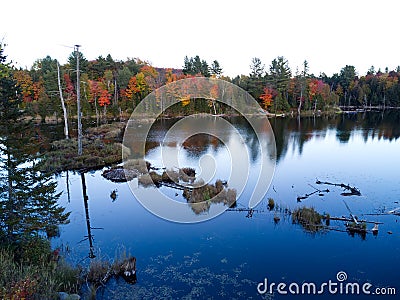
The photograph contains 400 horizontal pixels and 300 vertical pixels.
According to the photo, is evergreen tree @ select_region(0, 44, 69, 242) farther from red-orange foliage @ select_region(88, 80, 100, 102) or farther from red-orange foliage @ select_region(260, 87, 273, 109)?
red-orange foliage @ select_region(260, 87, 273, 109)

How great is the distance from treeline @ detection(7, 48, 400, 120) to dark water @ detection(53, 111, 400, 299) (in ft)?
97.3

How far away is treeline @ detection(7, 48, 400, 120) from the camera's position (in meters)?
45.7

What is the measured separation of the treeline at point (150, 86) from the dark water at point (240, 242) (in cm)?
2967

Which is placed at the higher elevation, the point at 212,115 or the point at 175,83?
the point at 175,83

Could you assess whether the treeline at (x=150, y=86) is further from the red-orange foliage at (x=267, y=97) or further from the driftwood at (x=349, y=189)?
the driftwood at (x=349, y=189)

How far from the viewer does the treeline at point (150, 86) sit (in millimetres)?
45656

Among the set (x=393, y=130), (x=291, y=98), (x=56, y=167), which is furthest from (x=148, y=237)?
(x=291, y=98)

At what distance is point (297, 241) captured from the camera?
10.8 m

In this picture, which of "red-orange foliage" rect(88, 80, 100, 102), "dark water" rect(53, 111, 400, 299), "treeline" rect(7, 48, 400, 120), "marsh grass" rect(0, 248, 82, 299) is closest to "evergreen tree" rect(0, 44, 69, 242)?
"marsh grass" rect(0, 248, 82, 299)

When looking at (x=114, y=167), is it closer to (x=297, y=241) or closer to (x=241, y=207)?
(x=241, y=207)

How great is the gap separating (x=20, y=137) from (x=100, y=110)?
42.9 meters

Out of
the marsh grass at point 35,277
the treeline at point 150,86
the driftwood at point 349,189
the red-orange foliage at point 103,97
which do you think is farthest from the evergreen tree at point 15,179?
the red-orange foliage at point 103,97

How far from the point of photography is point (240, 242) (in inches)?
420

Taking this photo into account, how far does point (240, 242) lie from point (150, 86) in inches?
1721
